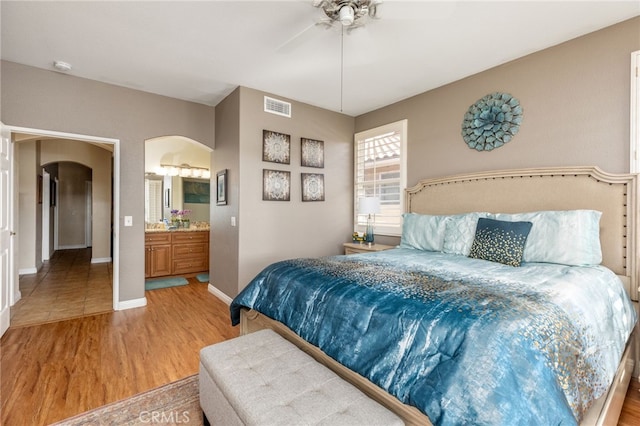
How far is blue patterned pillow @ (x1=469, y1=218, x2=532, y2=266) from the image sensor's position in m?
2.32

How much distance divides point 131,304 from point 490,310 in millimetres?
4060

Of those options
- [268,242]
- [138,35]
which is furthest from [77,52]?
[268,242]

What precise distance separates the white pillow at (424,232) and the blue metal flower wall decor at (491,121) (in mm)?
962

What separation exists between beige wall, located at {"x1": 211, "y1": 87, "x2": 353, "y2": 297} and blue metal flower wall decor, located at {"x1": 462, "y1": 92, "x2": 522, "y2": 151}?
1.94m

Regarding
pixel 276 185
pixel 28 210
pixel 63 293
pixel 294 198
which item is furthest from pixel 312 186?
pixel 28 210

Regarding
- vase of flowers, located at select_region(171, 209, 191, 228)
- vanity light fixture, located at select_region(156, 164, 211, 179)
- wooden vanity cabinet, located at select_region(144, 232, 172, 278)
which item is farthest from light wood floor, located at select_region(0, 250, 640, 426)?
vanity light fixture, located at select_region(156, 164, 211, 179)

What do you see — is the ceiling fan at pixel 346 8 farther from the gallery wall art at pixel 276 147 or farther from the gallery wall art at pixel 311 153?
the gallery wall art at pixel 311 153

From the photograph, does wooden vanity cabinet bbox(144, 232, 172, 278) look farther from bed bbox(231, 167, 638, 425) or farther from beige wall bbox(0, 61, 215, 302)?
bed bbox(231, 167, 638, 425)

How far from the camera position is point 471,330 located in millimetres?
1167

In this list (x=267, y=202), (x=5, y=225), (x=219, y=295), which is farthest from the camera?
(x=219, y=295)

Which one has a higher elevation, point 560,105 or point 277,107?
point 277,107

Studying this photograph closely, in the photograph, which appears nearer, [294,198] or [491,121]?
[491,121]

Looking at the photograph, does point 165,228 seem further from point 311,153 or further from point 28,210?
point 311,153

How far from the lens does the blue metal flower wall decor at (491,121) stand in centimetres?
296
